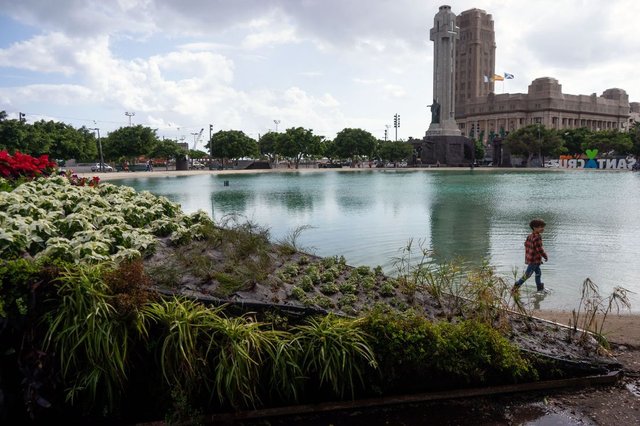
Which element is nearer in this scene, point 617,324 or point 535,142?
point 617,324

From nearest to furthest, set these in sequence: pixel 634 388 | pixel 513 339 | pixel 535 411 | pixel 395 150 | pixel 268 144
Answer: pixel 535 411 < pixel 634 388 < pixel 513 339 < pixel 395 150 < pixel 268 144

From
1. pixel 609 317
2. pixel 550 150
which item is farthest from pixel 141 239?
pixel 550 150

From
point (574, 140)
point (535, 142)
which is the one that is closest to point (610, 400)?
point (535, 142)

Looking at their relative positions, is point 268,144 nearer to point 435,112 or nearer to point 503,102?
point 435,112

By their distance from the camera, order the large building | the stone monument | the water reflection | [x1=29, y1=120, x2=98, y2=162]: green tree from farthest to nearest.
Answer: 1. the large building
2. the stone monument
3. [x1=29, y1=120, x2=98, y2=162]: green tree
4. the water reflection

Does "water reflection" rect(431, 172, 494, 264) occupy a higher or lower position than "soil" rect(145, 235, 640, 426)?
lower

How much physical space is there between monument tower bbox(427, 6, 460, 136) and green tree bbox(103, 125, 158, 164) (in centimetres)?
5268

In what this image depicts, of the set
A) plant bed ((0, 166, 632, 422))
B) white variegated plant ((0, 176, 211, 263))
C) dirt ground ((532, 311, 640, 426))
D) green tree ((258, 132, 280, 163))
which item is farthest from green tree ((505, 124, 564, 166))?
plant bed ((0, 166, 632, 422))

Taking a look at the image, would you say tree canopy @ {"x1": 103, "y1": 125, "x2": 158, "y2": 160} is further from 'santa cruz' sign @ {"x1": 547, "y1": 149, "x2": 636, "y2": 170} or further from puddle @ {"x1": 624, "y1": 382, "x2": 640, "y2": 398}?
puddle @ {"x1": 624, "y1": 382, "x2": 640, "y2": 398}

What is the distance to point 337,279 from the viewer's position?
7035 mm

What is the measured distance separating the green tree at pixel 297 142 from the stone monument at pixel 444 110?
21.9 m

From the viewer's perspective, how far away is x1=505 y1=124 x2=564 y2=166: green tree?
10012 cm

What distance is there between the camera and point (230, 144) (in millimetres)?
96875

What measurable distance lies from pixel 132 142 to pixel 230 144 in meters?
20.3
